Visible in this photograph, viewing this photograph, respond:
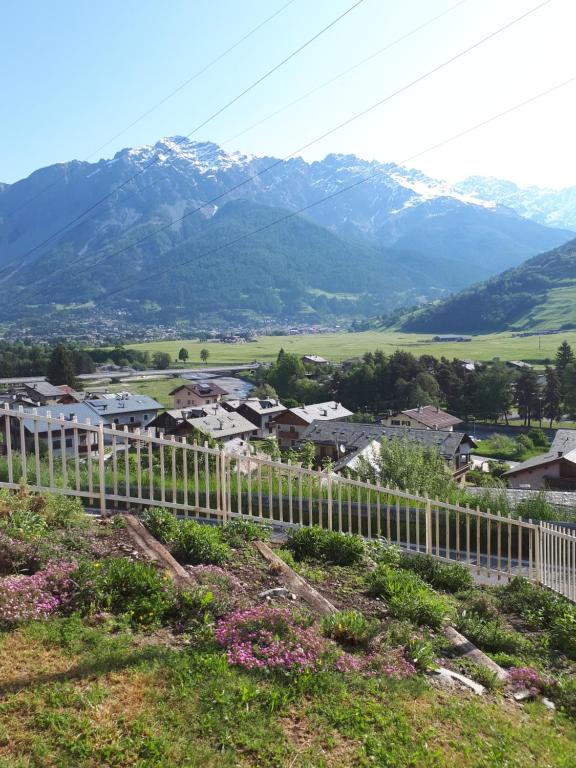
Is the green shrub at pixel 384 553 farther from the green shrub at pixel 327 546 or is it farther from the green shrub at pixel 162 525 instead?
the green shrub at pixel 162 525

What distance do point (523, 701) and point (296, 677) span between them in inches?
80.2

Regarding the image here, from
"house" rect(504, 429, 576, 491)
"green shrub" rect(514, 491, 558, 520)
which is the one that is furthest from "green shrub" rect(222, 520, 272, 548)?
"house" rect(504, 429, 576, 491)

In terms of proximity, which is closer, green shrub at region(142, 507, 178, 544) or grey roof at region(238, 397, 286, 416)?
green shrub at region(142, 507, 178, 544)

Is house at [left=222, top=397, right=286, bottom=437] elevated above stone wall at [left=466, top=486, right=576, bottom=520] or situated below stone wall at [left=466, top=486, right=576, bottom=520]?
below

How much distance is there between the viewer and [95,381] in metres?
110

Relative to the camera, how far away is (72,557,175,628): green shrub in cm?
537

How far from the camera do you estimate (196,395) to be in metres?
85.0

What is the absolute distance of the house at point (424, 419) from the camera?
2515 inches

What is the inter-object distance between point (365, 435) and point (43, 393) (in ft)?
137

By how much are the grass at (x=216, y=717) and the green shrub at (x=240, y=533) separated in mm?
2828

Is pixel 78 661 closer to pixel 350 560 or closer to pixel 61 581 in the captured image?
pixel 61 581

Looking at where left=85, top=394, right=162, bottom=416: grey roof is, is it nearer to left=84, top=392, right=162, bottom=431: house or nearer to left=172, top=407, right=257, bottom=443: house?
left=84, top=392, right=162, bottom=431: house

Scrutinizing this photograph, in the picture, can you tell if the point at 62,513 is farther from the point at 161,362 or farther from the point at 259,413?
the point at 161,362

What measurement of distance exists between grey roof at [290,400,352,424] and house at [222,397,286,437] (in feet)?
10.4
